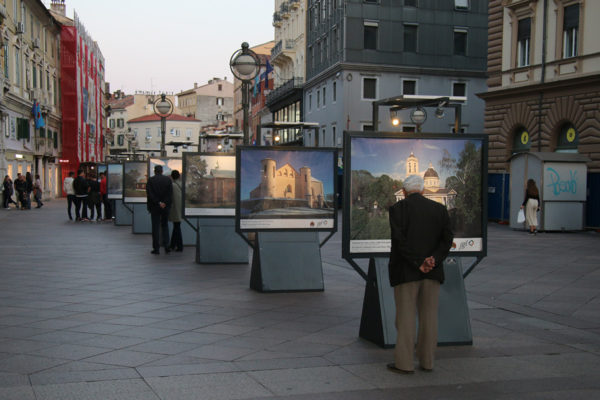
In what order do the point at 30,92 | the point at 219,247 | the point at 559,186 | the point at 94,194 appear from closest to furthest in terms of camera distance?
1. the point at 219,247
2. the point at 559,186
3. the point at 94,194
4. the point at 30,92

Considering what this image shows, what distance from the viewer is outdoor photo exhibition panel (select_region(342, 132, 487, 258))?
752 cm

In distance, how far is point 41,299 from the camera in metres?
9.69

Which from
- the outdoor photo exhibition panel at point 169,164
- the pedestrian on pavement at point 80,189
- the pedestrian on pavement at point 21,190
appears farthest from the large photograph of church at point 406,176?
the pedestrian on pavement at point 21,190

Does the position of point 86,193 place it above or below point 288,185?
below

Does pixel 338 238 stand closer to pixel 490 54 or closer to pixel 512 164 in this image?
pixel 512 164

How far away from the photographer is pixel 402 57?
48.4m

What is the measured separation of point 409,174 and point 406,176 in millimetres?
45

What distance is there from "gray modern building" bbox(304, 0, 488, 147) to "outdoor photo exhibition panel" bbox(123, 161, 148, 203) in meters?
24.6

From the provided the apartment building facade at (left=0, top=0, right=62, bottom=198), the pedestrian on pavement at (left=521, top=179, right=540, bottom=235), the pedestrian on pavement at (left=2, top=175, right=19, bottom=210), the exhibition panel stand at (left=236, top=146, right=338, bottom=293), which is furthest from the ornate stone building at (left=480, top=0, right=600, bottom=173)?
the apartment building facade at (left=0, top=0, right=62, bottom=198)

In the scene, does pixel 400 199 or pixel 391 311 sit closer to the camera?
pixel 391 311

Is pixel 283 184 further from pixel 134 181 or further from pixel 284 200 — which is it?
pixel 134 181

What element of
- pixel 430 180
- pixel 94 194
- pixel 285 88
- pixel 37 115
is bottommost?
pixel 94 194

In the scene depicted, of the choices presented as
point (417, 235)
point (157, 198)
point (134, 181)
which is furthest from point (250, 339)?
point (134, 181)

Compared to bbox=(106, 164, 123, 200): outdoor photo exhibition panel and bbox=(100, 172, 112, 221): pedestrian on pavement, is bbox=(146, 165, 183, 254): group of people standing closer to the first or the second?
bbox=(106, 164, 123, 200): outdoor photo exhibition panel
